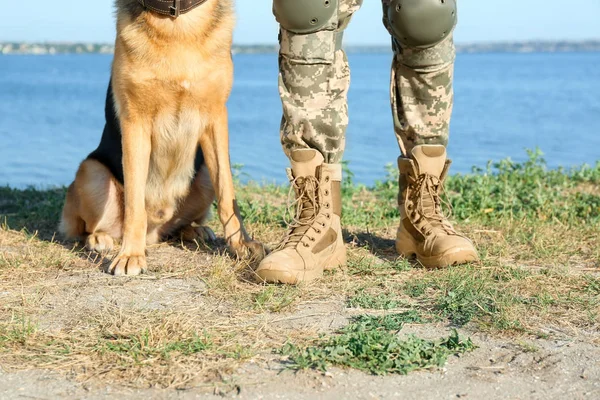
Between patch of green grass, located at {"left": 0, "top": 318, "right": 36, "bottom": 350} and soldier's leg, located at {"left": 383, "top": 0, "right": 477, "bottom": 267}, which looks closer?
patch of green grass, located at {"left": 0, "top": 318, "right": 36, "bottom": 350}

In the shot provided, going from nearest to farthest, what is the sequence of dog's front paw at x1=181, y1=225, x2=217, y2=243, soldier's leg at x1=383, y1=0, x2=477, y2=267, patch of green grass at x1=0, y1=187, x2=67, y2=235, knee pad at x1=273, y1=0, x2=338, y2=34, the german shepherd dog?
knee pad at x1=273, y1=0, x2=338, y2=34, soldier's leg at x1=383, y1=0, x2=477, y2=267, the german shepherd dog, dog's front paw at x1=181, y1=225, x2=217, y2=243, patch of green grass at x1=0, y1=187, x2=67, y2=235

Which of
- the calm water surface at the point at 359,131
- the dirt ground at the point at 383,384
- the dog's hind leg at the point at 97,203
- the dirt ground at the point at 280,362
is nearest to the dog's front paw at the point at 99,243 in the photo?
the dog's hind leg at the point at 97,203

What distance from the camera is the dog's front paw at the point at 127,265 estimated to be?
3137mm

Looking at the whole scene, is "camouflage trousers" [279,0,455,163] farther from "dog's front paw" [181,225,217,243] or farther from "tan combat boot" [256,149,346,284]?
"dog's front paw" [181,225,217,243]

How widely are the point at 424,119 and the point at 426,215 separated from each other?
1.40 feet

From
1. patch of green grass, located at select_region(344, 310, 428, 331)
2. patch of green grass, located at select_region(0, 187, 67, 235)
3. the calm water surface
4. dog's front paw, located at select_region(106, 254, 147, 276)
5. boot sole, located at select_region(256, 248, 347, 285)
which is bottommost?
the calm water surface

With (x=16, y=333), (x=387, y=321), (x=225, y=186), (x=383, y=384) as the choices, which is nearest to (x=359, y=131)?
(x=225, y=186)

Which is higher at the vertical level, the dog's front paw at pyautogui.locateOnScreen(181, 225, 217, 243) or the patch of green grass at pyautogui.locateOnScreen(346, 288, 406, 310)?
the patch of green grass at pyautogui.locateOnScreen(346, 288, 406, 310)

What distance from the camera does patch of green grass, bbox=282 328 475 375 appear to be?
7.06ft

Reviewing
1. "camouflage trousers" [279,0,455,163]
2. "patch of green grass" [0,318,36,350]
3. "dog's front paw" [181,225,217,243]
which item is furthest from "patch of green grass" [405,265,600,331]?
"patch of green grass" [0,318,36,350]

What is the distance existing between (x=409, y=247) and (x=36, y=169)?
729 centimetres

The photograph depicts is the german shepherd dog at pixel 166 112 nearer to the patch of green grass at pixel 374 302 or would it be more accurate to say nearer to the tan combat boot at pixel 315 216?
the tan combat boot at pixel 315 216

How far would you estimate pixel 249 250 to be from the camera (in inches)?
133

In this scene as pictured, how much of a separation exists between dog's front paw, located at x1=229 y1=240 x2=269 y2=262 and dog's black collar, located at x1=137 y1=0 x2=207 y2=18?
105 centimetres
